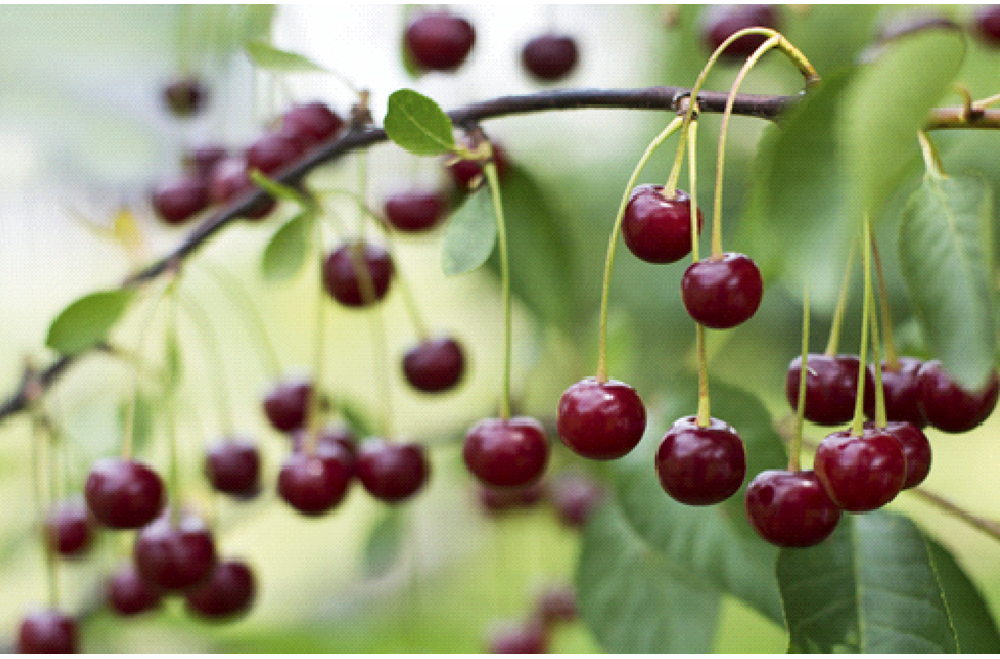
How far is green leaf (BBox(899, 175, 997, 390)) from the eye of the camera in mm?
525

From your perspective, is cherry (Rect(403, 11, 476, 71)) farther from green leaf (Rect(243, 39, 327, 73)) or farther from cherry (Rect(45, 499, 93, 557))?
cherry (Rect(45, 499, 93, 557))

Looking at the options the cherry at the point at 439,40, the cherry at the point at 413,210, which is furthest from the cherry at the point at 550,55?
the cherry at the point at 413,210

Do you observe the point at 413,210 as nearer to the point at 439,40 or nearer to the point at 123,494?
the point at 439,40

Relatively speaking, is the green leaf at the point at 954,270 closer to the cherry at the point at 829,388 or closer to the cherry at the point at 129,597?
the cherry at the point at 829,388

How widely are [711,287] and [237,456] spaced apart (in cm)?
88

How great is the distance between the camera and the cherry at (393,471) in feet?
3.59

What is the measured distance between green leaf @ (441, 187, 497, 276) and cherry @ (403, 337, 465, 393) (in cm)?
36

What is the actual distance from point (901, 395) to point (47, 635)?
1.22m

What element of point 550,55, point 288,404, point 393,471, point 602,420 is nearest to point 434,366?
point 393,471

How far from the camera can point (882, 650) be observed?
2.68ft

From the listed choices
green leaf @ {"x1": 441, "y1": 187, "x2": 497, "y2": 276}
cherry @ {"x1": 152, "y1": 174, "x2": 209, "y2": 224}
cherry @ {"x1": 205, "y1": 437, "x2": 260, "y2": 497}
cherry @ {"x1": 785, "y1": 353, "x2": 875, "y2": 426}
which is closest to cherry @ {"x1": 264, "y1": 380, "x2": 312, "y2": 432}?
cherry @ {"x1": 205, "y1": 437, "x2": 260, "y2": 497}

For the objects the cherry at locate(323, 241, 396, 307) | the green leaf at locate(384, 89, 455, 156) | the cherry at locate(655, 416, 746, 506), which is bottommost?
the cherry at locate(655, 416, 746, 506)

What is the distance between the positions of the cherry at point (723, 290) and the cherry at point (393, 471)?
56 centimetres

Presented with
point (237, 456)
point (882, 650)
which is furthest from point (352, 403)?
point (882, 650)
